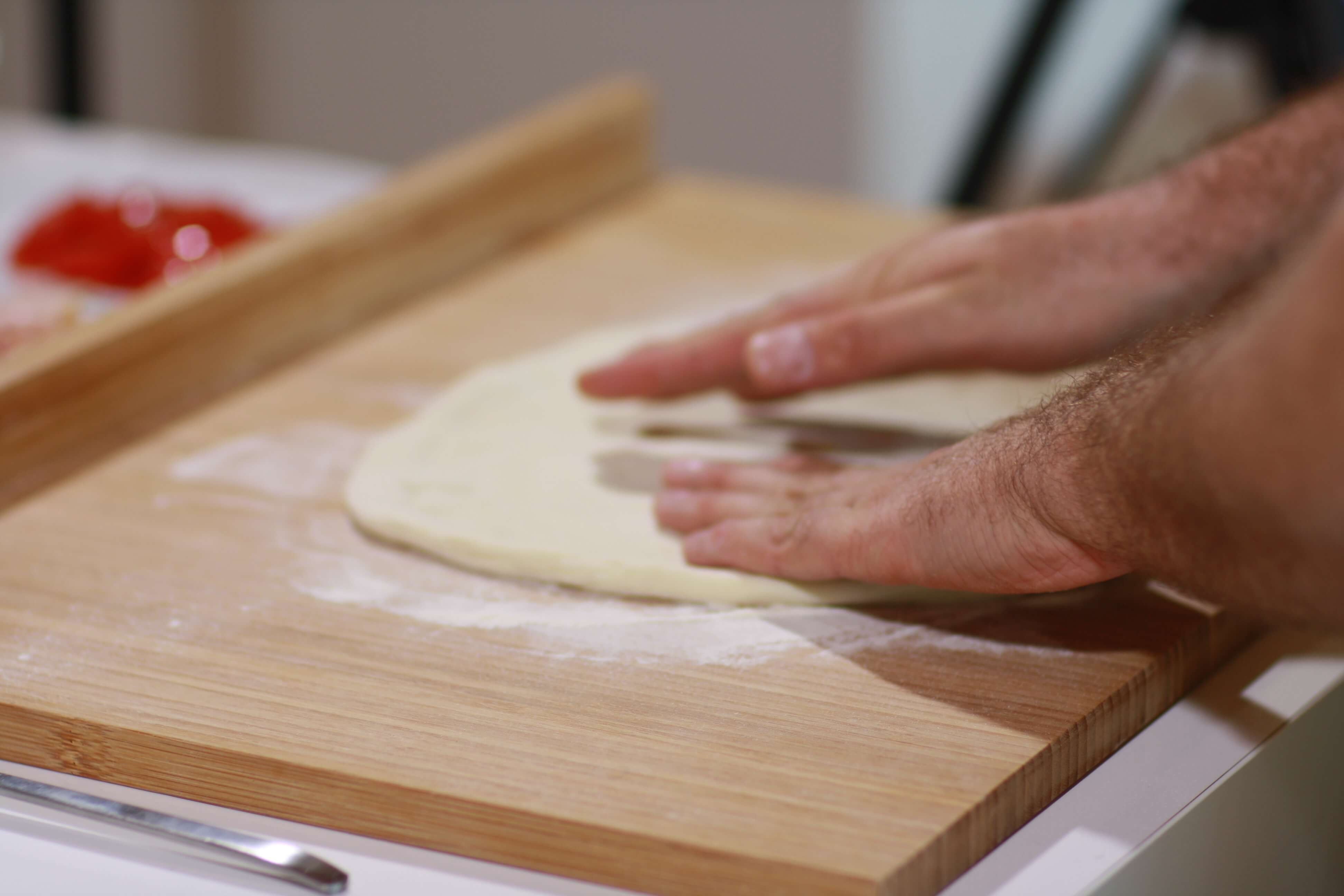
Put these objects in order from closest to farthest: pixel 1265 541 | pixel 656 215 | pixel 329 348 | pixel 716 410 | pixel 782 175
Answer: pixel 1265 541 < pixel 716 410 < pixel 329 348 < pixel 656 215 < pixel 782 175

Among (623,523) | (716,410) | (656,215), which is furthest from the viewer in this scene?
(656,215)

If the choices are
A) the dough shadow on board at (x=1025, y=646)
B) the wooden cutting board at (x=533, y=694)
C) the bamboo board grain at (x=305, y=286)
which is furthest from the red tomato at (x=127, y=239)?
the dough shadow on board at (x=1025, y=646)

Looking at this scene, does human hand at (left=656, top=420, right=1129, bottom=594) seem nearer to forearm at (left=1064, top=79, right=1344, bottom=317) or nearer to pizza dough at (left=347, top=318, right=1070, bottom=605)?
pizza dough at (left=347, top=318, right=1070, bottom=605)

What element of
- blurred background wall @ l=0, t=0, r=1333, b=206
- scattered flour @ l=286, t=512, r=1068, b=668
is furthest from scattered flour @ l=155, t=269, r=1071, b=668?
blurred background wall @ l=0, t=0, r=1333, b=206

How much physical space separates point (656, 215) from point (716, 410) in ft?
1.55

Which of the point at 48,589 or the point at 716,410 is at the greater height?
the point at 716,410

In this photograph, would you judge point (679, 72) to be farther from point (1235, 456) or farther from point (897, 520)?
point (1235, 456)

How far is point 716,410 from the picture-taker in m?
1.10

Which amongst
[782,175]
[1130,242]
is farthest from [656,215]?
[782,175]

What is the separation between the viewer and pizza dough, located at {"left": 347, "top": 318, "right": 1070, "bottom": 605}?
32.7 inches

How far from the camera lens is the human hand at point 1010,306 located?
952mm

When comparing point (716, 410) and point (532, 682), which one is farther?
point (716, 410)

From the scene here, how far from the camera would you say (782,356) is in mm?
947

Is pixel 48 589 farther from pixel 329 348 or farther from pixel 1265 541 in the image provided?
pixel 1265 541
